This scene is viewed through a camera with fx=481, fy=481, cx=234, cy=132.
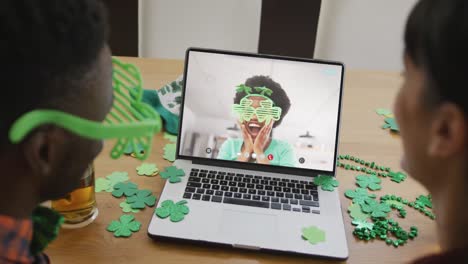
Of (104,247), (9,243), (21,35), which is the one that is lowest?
(104,247)

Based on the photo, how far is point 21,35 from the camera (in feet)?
1.49

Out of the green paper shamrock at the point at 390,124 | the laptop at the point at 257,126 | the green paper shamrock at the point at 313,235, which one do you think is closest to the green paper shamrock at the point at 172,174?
the laptop at the point at 257,126

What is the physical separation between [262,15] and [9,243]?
150 centimetres

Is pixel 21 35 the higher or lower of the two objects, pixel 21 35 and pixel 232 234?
the higher

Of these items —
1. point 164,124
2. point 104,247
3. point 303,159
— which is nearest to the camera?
point 104,247

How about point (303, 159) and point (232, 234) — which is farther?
point (303, 159)

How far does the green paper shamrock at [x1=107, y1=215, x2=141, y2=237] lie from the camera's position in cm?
77

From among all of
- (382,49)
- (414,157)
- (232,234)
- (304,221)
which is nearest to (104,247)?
(232,234)

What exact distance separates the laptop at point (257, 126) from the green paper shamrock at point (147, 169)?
46 mm

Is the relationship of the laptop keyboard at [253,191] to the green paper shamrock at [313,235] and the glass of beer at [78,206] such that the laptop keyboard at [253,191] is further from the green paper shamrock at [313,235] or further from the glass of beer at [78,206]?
the glass of beer at [78,206]

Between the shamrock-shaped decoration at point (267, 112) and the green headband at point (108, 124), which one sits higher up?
the green headband at point (108, 124)

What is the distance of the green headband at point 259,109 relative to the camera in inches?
37.3

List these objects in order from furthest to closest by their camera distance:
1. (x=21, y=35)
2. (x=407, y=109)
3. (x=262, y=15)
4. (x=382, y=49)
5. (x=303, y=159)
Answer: (x=382, y=49) → (x=262, y=15) → (x=303, y=159) → (x=407, y=109) → (x=21, y=35)

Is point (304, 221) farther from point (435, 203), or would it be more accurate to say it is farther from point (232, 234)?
point (435, 203)
